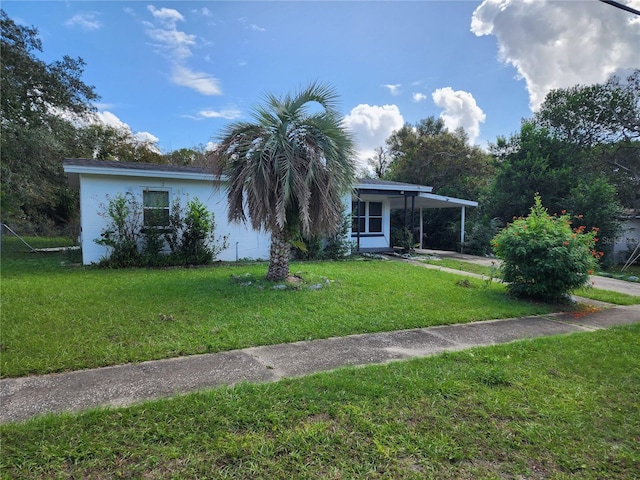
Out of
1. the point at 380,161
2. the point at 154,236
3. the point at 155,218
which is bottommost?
the point at 154,236

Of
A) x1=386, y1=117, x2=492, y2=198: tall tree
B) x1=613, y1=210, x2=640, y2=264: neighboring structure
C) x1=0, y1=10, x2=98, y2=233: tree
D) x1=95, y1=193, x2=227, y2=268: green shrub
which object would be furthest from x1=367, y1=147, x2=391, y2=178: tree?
x1=95, y1=193, x2=227, y2=268: green shrub

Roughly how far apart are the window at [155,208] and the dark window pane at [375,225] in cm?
876

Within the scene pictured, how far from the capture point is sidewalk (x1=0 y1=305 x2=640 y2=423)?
2.97 m

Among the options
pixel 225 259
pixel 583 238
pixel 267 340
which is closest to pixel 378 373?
pixel 267 340

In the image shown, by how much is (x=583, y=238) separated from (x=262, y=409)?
Answer: 7.29 m

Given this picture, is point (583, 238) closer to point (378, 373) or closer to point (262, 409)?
point (378, 373)

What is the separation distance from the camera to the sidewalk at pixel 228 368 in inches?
117

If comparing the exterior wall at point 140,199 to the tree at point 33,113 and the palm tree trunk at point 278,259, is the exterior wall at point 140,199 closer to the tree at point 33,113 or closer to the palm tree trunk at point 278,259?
the palm tree trunk at point 278,259

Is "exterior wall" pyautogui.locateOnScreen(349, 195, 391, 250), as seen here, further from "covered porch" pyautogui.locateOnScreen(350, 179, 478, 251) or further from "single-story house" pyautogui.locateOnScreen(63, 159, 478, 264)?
"single-story house" pyautogui.locateOnScreen(63, 159, 478, 264)

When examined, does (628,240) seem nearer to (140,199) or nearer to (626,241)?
(626,241)

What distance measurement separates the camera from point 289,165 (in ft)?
23.6

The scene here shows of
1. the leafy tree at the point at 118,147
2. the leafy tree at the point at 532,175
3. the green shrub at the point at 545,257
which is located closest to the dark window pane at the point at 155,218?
the green shrub at the point at 545,257

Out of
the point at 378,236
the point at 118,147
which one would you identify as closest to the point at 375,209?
the point at 378,236

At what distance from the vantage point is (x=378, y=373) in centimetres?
355
